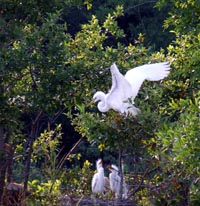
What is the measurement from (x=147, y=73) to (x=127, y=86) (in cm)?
49

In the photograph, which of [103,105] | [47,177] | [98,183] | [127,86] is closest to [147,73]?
[127,86]

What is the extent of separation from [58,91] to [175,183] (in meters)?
2.06

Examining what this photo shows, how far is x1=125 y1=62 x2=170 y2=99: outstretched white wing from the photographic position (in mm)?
8000

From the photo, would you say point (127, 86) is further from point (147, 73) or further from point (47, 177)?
point (47, 177)

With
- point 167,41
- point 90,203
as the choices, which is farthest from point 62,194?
point 167,41

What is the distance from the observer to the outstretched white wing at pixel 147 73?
800cm

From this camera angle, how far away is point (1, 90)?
8734 millimetres

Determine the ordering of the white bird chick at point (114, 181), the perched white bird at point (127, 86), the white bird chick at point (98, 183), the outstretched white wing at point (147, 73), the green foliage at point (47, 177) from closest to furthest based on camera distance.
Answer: the perched white bird at point (127, 86) < the outstretched white wing at point (147, 73) < the green foliage at point (47, 177) < the white bird chick at point (98, 183) < the white bird chick at point (114, 181)

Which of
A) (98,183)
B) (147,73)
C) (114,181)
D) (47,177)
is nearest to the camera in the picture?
(147,73)

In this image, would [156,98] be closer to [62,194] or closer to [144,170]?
[144,170]

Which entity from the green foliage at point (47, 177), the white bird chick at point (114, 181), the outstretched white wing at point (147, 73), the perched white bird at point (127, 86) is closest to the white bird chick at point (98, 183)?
the white bird chick at point (114, 181)

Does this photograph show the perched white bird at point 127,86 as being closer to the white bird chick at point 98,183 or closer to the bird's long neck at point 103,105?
the bird's long neck at point 103,105

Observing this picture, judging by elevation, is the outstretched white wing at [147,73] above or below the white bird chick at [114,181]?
above

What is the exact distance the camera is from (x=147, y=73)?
8.22m
